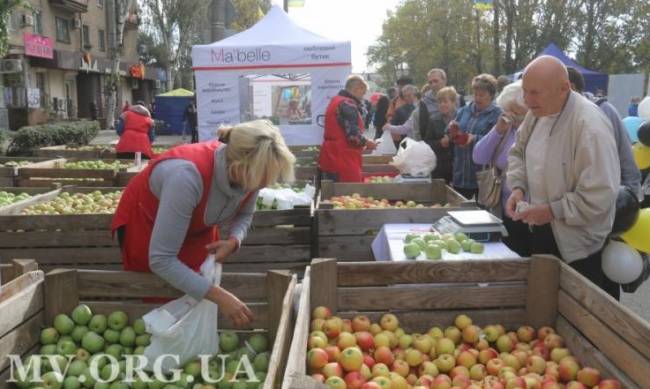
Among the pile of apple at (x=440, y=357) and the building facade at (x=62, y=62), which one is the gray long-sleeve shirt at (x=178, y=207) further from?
the building facade at (x=62, y=62)

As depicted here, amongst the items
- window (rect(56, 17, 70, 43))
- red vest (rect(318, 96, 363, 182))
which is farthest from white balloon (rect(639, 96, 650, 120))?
window (rect(56, 17, 70, 43))

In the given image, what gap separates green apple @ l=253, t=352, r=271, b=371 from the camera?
2885 mm

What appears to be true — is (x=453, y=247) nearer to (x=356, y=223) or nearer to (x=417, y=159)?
(x=356, y=223)

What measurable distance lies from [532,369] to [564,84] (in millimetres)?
1409

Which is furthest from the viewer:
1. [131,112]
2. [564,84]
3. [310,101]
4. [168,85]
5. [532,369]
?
[168,85]

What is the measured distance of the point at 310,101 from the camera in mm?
9188

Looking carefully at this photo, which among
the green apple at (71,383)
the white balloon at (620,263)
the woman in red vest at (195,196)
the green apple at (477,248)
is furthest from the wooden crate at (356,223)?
→ the green apple at (71,383)

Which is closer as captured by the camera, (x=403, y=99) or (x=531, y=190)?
(x=531, y=190)

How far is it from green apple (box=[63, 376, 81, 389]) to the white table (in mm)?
1808

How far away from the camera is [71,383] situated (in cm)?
275

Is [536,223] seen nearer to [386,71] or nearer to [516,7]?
[516,7]

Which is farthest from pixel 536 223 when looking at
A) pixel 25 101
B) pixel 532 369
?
pixel 25 101

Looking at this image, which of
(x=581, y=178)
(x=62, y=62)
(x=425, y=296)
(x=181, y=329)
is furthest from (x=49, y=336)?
(x=62, y=62)

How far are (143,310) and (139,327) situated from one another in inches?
3.8
